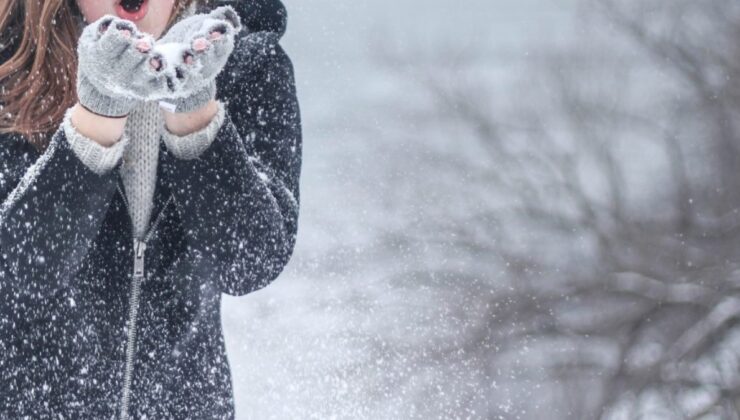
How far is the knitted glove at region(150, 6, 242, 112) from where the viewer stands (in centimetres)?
93

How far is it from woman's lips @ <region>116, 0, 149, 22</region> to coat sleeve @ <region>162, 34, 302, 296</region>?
0.10 metres

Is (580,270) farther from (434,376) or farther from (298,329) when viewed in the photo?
(298,329)

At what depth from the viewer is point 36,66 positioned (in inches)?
42.2

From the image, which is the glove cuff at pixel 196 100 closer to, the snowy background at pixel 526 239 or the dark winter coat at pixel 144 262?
the dark winter coat at pixel 144 262

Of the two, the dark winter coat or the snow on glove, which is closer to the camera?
the snow on glove

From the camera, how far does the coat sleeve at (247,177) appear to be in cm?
107

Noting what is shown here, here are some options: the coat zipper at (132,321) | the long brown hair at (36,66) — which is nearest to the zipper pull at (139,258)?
the coat zipper at (132,321)

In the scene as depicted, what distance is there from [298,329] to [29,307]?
8.84 metres

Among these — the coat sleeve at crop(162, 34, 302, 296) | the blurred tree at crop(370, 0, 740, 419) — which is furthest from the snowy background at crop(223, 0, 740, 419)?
the coat sleeve at crop(162, 34, 302, 296)

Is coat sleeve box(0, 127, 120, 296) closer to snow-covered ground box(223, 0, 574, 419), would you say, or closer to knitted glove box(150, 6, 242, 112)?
knitted glove box(150, 6, 242, 112)

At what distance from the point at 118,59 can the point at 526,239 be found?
1007cm

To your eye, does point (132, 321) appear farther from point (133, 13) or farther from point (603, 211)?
point (603, 211)

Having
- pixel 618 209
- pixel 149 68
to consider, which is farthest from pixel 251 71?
pixel 618 209

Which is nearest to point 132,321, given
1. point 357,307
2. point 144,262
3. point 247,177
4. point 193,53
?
point 144,262
